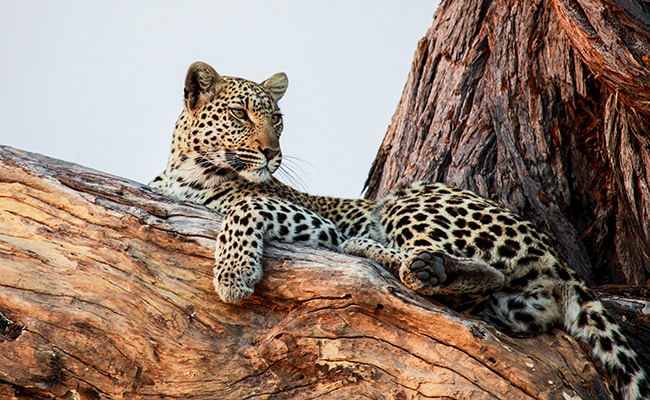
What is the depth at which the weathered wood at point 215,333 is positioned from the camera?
14.6ft

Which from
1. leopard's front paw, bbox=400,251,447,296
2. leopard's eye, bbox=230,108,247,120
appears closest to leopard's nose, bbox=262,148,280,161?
leopard's eye, bbox=230,108,247,120

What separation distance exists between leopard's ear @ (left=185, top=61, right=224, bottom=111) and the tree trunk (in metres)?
2.70

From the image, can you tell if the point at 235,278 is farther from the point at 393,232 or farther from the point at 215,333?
the point at 393,232

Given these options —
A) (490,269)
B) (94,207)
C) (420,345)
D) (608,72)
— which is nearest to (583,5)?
(608,72)

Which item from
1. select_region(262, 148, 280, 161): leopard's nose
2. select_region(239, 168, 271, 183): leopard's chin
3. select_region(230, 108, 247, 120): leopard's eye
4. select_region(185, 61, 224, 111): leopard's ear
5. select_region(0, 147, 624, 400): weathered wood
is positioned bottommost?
select_region(0, 147, 624, 400): weathered wood

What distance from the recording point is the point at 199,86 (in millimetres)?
7094

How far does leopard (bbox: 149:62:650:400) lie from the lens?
4.78 metres

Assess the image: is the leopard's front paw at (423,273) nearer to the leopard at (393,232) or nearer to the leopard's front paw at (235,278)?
the leopard at (393,232)

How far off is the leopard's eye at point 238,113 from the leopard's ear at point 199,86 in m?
0.37

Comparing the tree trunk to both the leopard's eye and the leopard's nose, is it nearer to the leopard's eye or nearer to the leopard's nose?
the leopard's nose

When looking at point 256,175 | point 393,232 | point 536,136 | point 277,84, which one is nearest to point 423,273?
point 393,232

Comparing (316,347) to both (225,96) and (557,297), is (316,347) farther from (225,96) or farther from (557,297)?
(225,96)

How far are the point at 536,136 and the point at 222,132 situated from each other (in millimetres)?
3522

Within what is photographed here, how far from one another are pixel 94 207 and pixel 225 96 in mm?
2414
